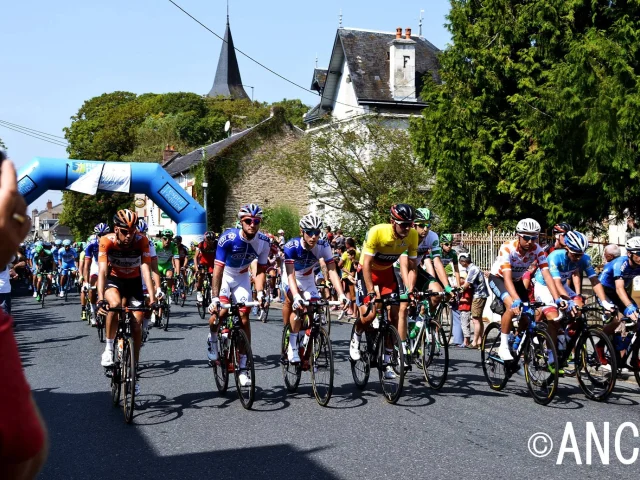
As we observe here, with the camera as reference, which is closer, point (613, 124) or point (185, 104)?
point (613, 124)

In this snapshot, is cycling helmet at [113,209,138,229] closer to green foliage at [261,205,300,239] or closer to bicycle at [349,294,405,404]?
bicycle at [349,294,405,404]

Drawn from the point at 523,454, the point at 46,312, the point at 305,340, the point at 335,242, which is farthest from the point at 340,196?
the point at 523,454

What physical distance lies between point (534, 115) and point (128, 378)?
57.0ft

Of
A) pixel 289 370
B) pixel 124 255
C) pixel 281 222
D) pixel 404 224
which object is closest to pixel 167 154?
pixel 281 222

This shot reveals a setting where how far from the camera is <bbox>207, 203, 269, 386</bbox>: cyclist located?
902 cm

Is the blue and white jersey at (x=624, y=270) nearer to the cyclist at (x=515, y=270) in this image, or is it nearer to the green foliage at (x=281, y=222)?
the cyclist at (x=515, y=270)

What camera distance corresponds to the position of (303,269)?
1038 centimetres

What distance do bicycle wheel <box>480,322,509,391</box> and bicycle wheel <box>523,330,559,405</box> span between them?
1.90ft

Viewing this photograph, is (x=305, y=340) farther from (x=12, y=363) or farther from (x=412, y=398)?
(x=12, y=363)

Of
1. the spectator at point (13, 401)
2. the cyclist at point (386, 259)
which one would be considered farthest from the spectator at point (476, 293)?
the spectator at point (13, 401)

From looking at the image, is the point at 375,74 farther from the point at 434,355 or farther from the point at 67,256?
the point at 434,355

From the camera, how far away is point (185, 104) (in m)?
79.8

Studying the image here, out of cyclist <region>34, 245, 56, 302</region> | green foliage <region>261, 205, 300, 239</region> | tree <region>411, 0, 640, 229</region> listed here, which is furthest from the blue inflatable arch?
green foliage <region>261, 205, 300, 239</region>

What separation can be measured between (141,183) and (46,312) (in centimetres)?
1000
